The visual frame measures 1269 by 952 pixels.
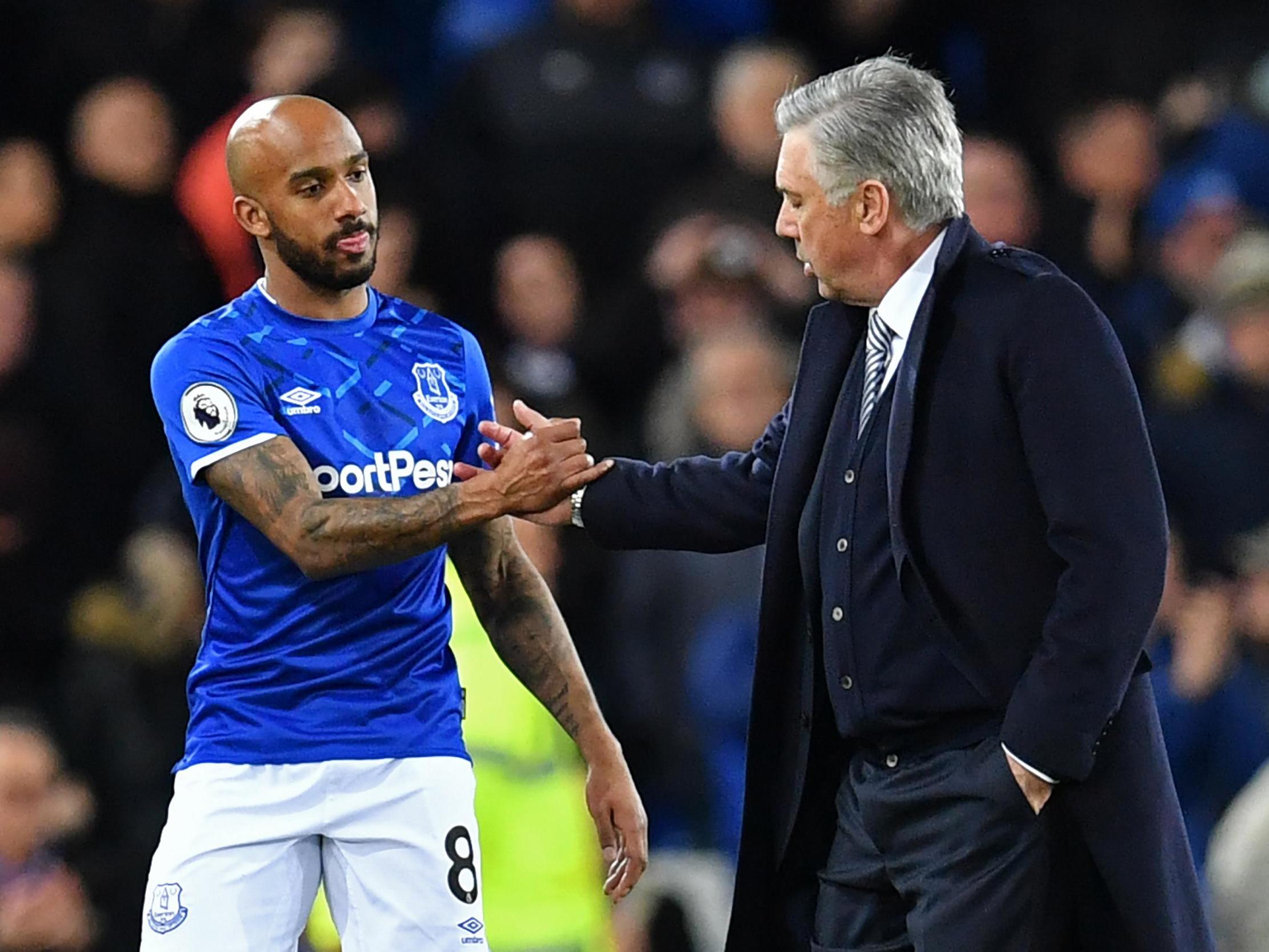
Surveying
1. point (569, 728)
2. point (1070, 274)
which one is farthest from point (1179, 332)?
point (569, 728)

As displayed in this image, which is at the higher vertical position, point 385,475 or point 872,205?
point 872,205

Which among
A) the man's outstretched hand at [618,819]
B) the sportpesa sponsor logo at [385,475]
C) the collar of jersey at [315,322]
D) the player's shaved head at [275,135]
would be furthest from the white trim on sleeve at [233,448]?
the man's outstretched hand at [618,819]

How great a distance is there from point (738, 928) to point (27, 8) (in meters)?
5.31

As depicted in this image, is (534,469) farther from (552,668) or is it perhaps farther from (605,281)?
(605,281)

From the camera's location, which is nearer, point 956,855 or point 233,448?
point 956,855

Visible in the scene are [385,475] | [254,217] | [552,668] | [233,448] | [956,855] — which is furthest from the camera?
[552,668]

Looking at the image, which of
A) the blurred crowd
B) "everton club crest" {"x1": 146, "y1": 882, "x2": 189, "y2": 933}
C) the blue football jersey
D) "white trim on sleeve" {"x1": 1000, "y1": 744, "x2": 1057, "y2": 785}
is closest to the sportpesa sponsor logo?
the blue football jersey

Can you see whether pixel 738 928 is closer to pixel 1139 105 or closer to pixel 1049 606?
pixel 1049 606

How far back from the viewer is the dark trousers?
379 centimetres

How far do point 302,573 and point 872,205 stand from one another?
1.26 m

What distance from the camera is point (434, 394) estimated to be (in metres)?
4.17

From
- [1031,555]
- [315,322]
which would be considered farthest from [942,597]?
[315,322]

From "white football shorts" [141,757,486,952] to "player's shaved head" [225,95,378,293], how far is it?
942mm

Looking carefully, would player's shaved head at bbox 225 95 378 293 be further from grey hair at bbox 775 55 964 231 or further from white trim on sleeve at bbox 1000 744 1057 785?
white trim on sleeve at bbox 1000 744 1057 785
